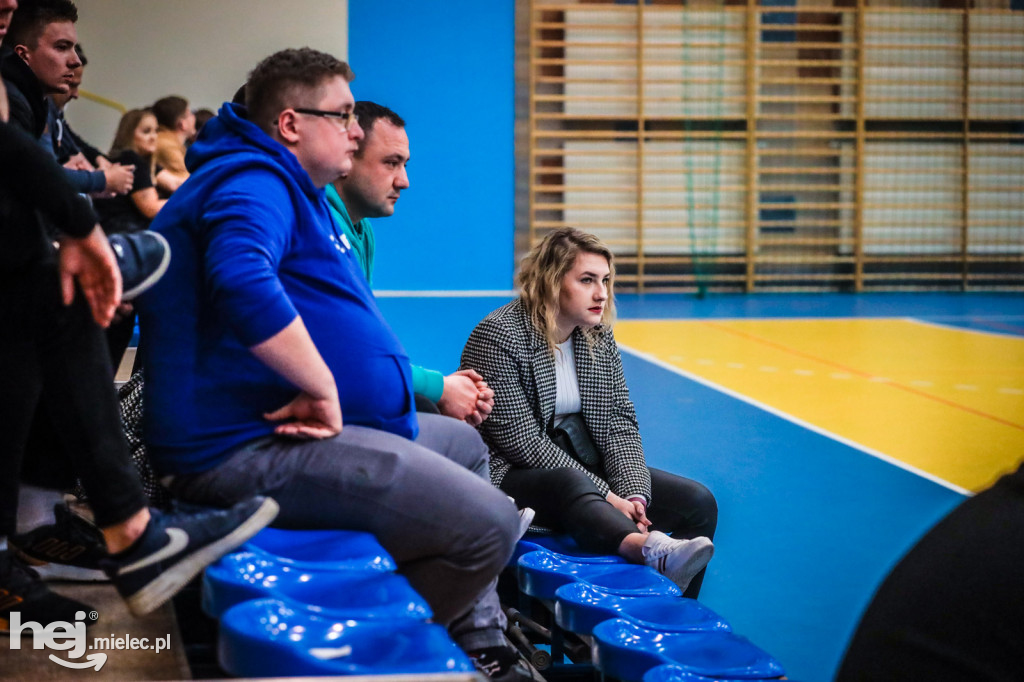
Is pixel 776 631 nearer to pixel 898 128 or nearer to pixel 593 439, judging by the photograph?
pixel 593 439

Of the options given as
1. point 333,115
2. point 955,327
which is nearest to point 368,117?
point 333,115

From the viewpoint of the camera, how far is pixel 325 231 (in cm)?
166

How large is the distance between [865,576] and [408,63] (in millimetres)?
8907

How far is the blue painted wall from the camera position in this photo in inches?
422

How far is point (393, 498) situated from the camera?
150 cm

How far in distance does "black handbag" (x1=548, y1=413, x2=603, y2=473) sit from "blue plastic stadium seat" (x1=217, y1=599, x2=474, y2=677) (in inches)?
51.3

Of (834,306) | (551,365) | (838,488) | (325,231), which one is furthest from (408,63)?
(325,231)

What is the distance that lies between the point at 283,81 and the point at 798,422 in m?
3.71

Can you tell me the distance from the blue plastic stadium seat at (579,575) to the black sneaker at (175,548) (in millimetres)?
820

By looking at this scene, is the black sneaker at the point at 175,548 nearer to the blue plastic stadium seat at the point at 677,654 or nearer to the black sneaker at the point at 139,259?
the black sneaker at the point at 139,259

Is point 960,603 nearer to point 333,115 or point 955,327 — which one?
point 333,115

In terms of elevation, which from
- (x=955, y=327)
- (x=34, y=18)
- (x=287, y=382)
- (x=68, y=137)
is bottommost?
(x=955, y=327)

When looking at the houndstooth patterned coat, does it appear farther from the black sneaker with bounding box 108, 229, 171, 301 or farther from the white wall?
the white wall
